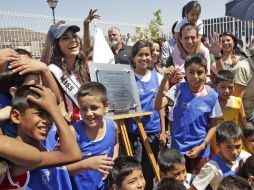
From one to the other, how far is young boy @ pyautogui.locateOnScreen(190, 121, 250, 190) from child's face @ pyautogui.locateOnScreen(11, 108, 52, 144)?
1478mm

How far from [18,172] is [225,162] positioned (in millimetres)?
1895

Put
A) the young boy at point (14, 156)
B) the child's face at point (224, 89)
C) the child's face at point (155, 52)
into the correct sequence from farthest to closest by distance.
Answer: the child's face at point (155, 52) < the child's face at point (224, 89) < the young boy at point (14, 156)

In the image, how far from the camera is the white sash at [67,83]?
133 inches

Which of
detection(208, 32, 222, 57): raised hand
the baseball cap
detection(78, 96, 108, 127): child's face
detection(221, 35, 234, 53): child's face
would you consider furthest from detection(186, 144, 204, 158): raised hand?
detection(221, 35, 234, 53): child's face

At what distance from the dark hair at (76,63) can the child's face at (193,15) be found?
2.26 metres

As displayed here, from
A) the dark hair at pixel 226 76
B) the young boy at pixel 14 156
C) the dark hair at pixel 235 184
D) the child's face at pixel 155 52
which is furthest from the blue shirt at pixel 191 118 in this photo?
the child's face at pixel 155 52

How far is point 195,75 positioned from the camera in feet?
11.5

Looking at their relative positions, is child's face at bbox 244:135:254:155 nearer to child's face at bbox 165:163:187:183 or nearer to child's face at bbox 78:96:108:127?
child's face at bbox 165:163:187:183

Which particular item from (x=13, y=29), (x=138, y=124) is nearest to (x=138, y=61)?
(x=138, y=124)

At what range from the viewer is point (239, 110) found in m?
3.99

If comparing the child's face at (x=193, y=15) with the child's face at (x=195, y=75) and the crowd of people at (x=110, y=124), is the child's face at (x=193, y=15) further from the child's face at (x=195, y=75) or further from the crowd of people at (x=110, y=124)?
the child's face at (x=195, y=75)

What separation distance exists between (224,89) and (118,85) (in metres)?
1.19

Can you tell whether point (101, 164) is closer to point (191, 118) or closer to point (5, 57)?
point (5, 57)

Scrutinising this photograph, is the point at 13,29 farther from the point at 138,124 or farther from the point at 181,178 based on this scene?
the point at 181,178
